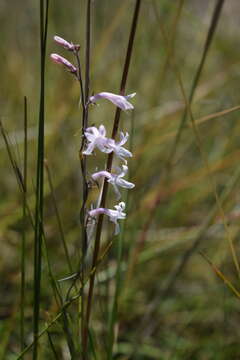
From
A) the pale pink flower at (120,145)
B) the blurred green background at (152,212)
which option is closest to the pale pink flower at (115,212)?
the pale pink flower at (120,145)

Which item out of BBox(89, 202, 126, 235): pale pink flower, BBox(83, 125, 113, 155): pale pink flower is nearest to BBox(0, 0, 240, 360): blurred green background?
BBox(89, 202, 126, 235): pale pink flower

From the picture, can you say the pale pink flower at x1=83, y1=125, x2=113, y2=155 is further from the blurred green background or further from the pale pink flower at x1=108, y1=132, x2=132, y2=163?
the blurred green background

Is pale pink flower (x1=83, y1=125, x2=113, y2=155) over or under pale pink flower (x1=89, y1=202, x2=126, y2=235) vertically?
over

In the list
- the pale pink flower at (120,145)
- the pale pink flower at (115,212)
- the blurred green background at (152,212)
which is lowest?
the pale pink flower at (115,212)

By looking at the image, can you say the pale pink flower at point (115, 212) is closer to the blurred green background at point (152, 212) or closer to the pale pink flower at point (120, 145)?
the pale pink flower at point (120, 145)

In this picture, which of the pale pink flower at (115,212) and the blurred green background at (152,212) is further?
the blurred green background at (152,212)

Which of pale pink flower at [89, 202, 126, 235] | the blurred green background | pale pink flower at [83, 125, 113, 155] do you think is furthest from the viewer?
the blurred green background

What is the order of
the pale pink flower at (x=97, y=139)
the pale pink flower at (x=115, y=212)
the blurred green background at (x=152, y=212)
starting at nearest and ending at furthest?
the pale pink flower at (x=97, y=139) → the pale pink flower at (x=115, y=212) → the blurred green background at (x=152, y=212)

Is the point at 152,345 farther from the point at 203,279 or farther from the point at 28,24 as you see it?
the point at 28,24

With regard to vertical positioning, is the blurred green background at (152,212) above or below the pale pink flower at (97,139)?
above
